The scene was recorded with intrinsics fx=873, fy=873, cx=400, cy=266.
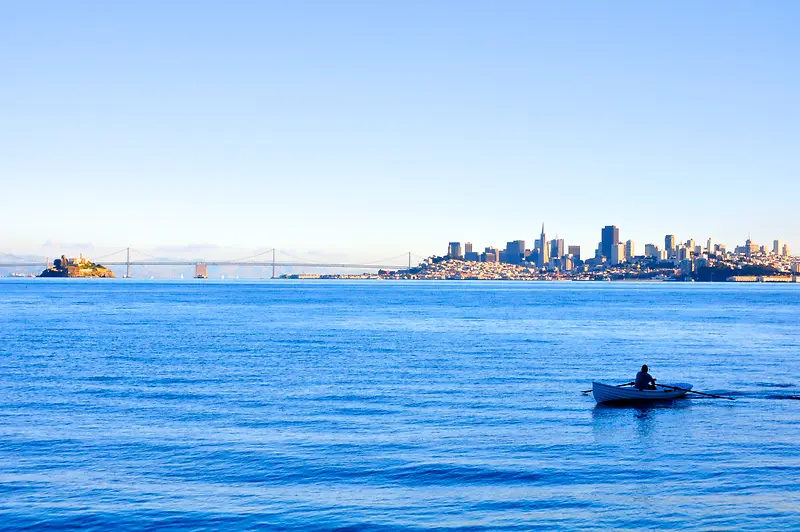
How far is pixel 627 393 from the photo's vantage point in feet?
133

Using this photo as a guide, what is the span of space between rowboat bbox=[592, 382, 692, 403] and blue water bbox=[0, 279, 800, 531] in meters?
0.94

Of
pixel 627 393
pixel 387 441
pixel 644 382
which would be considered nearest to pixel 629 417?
pixel 627 393

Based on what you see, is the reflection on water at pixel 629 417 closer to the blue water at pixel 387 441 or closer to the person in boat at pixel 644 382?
the blue water at pixel 387 441

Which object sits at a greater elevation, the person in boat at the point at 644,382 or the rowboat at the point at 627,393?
the person in boat at the point at 644,382

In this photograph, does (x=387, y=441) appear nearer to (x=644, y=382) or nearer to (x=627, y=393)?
(x=627, y=393)

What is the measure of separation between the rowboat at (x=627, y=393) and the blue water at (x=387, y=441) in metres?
0.94

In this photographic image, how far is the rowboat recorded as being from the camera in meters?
40.0

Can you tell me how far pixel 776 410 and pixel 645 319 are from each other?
76.6m

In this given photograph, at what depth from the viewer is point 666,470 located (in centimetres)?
2716

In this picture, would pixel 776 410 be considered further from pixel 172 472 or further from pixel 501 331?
pixel 501 331

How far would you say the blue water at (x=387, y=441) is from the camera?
22500mm

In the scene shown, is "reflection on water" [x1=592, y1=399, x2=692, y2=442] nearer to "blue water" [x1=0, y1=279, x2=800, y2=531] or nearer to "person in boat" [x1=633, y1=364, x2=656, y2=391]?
"blue water" [x1=0, y1=279, x2=800, y2=531]

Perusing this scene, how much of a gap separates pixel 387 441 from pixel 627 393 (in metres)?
15.2

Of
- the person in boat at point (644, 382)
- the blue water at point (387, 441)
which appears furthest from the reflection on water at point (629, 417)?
the person in boat at point (644, 382)
